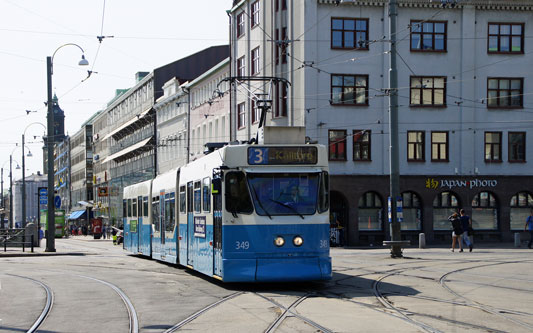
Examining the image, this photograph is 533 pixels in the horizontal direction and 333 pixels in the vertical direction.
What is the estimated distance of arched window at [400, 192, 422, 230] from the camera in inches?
1697

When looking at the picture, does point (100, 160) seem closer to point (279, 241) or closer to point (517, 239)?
point (517, 239)

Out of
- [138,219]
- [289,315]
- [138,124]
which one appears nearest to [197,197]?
[289,315]

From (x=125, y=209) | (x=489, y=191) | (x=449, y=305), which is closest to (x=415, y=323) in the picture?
(x=449, y=305)

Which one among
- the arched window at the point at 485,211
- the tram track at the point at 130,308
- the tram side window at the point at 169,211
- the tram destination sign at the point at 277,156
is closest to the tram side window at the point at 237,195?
the tram destination sign at the point at 277,156

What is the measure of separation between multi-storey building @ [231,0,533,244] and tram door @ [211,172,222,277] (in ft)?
84.1

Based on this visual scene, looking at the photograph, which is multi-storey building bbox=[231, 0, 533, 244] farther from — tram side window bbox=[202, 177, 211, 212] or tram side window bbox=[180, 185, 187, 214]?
tram side window bbox=[202, 177, 211, 212]

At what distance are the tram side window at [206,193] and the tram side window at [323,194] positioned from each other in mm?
2746

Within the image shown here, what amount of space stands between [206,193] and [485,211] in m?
29.1

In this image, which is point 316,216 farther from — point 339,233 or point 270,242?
point 339,233

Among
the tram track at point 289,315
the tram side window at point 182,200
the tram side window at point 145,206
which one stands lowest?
the tram track at point 289,315

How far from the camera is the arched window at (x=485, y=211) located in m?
43.6

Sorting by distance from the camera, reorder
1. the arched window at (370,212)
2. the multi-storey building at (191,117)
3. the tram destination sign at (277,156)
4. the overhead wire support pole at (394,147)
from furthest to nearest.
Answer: the multi-storey building at (191,117) < the arched window at (370,212) < the overhead wire support pole at (394,147) < the tram destination sign at (277,156)

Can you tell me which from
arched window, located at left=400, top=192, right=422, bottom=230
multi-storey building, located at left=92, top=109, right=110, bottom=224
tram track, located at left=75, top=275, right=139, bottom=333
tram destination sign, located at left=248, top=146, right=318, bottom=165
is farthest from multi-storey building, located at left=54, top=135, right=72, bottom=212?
tram destination sign, located at left=248, top=146, right=318, bottom=165

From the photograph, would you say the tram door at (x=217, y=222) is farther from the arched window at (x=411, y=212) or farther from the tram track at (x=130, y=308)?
the arched window at (x=411, y=212)
